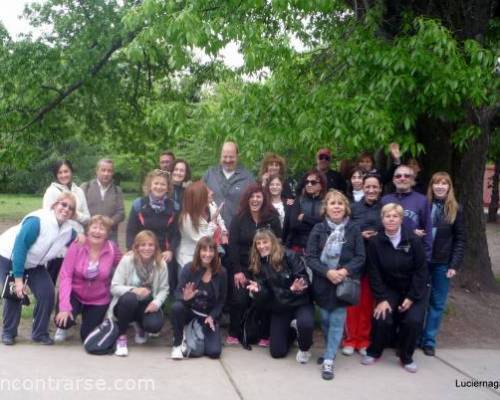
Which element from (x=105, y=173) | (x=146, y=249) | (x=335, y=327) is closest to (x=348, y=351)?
(x=335, y=327)

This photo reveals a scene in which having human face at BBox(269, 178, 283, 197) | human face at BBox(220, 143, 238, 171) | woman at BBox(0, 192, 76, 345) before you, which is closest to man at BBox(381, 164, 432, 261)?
human face at BBox(269, 178, 283, 197)

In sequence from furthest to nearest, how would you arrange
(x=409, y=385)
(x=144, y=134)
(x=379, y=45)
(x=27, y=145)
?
(x=144, y=134) < (x=27, y=145) < (x=379, y=45) < (x=409, y=385)

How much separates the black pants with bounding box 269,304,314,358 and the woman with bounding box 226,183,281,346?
35cm

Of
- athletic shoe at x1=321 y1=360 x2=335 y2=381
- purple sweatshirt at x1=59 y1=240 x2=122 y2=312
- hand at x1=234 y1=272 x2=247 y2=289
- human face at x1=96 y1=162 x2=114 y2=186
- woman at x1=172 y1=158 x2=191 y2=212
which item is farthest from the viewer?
human face at x1=96 y1=162 x2=114 y2=186

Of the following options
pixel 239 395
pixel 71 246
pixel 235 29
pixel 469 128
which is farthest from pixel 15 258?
pixel 469 128

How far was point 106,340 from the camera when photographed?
18.2 ft

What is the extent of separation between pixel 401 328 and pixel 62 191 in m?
3.79

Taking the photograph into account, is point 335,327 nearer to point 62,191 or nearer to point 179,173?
point 179,173

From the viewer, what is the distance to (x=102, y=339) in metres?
5.55

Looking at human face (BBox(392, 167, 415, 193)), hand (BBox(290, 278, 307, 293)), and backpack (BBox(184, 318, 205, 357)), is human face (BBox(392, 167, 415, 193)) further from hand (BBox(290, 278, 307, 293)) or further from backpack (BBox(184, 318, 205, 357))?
backpack (BBox(184, 318, 205, 357))

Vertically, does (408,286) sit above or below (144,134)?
below

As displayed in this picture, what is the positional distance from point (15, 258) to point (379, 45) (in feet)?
14.4

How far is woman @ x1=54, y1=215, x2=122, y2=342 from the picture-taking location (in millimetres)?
5785

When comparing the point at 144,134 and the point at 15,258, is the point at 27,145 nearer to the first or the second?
the point at 144,134
